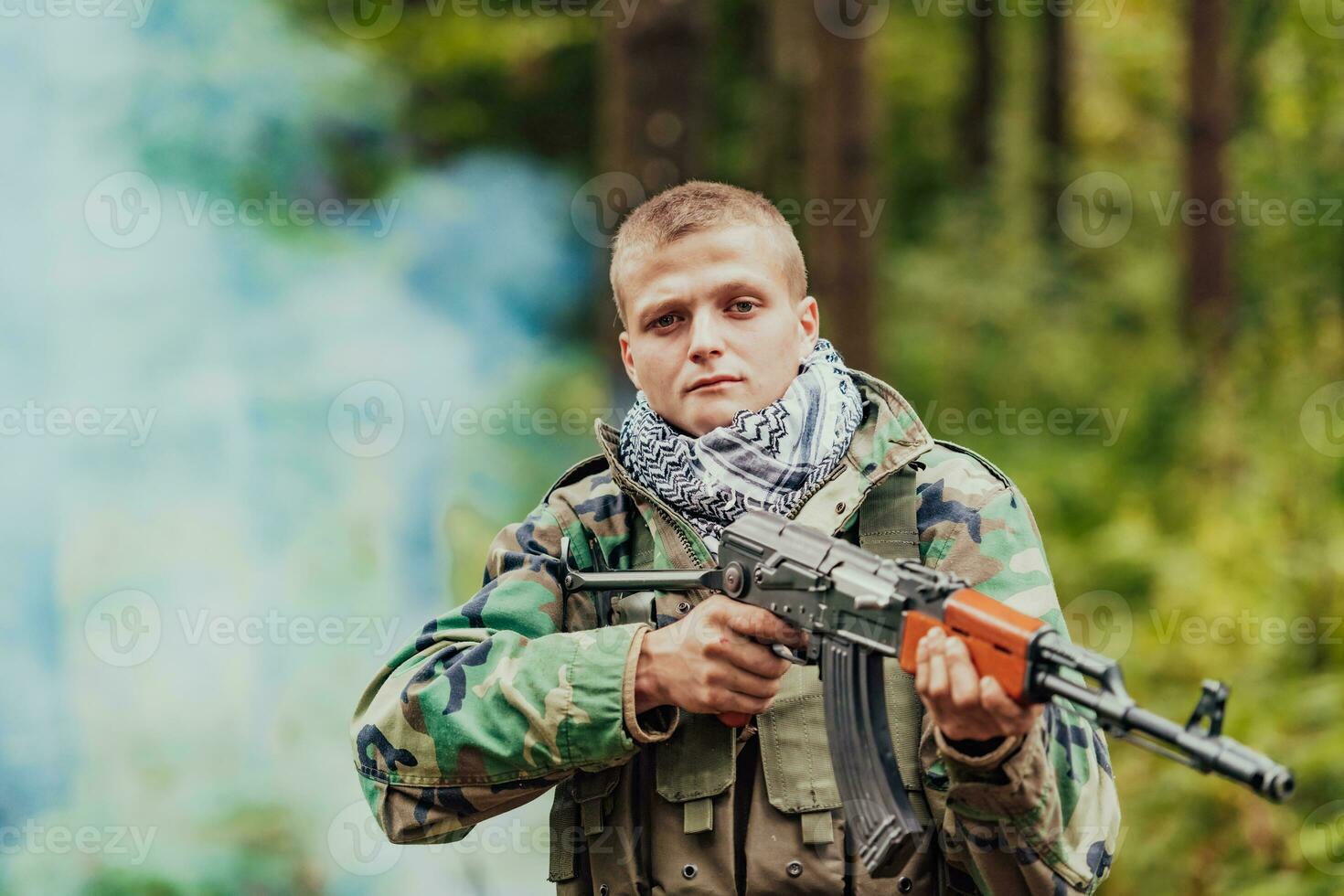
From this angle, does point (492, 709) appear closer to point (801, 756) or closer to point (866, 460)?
point (801, 756)

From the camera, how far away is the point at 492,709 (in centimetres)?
300

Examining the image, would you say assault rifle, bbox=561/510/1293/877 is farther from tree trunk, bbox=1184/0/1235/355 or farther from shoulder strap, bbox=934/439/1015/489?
tree trunk, bbox=1184/0/1235/355

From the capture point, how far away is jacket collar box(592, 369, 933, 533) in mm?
3049

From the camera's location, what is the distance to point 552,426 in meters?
11.8

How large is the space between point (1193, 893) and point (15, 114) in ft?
23.8

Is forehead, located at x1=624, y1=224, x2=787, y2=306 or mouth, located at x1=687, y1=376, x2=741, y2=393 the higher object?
forehead, located at x1=624, y1=224, x2=787, y2=306

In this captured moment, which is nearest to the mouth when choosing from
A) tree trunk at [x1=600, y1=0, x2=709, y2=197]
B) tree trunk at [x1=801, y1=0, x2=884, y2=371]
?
tree trunk at [x1=600, y1=0, x2=709, y2=197]

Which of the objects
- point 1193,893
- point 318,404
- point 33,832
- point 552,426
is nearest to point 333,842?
point 33,832

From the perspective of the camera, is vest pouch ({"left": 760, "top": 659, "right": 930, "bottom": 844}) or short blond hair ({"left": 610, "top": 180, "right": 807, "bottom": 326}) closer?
vest pouch ({"left": 760, "top": 659, "right": 930, "bottom": 844})

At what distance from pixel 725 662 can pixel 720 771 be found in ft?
0.94

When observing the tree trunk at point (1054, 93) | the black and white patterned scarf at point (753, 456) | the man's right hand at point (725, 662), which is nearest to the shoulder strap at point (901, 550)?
the black and white patterned scarf at point (753, 456)

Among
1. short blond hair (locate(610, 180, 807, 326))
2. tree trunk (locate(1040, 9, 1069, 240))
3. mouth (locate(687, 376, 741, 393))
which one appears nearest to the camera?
mouth (locate(687, 376, 741, 393))

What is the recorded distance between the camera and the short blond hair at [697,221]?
129 inches

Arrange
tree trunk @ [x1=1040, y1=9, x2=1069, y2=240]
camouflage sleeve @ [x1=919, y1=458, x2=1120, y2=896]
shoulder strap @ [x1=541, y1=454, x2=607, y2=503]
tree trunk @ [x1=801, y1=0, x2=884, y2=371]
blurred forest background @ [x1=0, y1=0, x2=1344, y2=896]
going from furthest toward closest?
tree trunk @ [x1=1040, y1=9, x2=1069, y2=240]
tree trunk @ [x1=801, y1=0, x2=884, y2=371]
blurred forest background @ [x1=0, y1=0, x2=1344, y2=896]
shoulder strap @ [x1=541, y1=454, x2=607, y2=503]
camouflage sleeve @ [x1=919, y1=458, x2=1120, y2=896]
